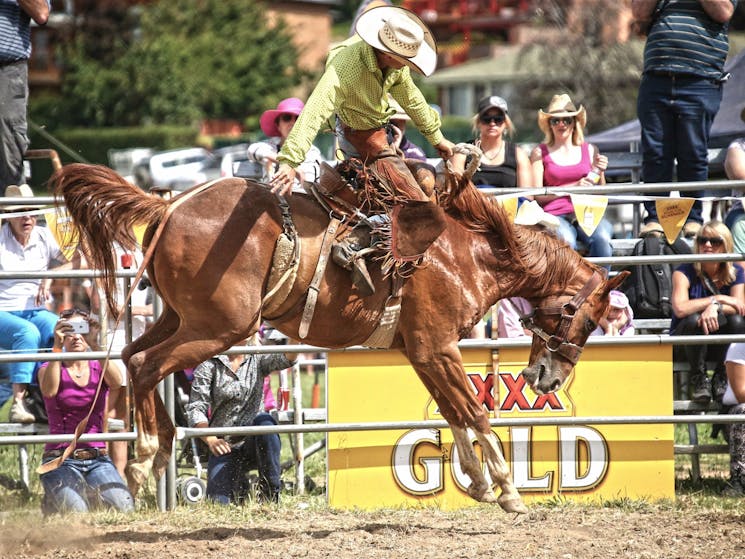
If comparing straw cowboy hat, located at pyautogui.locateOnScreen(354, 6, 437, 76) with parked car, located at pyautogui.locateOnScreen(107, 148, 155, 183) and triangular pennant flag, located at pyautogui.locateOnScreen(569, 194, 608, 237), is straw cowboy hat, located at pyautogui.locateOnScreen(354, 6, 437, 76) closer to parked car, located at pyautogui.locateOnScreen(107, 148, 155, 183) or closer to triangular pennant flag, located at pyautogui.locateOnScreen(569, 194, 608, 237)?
triangular pennant flag, located at pyautogui.locateOnScreen(569, 194, 608, 237)

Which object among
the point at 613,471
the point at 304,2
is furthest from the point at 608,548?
the point at 304,2

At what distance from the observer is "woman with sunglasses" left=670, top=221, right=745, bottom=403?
745 centimetres

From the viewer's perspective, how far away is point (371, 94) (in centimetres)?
593

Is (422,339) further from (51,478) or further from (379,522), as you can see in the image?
(51,478)

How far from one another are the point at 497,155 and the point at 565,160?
55 cm

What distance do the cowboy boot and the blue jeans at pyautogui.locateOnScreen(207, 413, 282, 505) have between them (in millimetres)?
1767

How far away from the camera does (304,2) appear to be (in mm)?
66750

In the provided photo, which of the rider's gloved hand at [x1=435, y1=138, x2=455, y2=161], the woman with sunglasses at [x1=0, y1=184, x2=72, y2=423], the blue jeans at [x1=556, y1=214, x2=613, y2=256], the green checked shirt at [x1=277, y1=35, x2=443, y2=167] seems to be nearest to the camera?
the green checked shirt at [x1=277, y1=35, x2=443, y2=167]

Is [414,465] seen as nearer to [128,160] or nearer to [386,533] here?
[386,533]

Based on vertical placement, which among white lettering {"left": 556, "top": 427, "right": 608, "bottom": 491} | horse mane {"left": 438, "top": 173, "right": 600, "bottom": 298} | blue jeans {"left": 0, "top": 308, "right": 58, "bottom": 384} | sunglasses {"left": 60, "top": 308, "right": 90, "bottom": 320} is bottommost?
white lettering {"left": 556, "top": 427, "right": 608, "bottom": 491}

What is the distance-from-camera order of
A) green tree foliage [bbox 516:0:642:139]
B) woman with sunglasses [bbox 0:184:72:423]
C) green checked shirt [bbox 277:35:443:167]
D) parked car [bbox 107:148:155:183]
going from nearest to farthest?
green checked shirt [bbox 277:35:443:167] → woman with sunglasses [bbox 0:184:72:423] → green tree foliage [bbox 516:0:642:139] → parked car [bbox 107:148:155:183]

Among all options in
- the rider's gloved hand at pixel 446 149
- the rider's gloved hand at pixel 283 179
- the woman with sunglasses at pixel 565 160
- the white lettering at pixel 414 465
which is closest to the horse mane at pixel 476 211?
the rider's gloved hand at pixel 446 149

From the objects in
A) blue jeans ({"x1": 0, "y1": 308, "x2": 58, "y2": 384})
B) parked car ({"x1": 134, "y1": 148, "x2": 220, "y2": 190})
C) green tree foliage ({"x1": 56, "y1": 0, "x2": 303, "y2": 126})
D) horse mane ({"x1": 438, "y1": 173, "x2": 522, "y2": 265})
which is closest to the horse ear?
horse mane ({"x1": 438, "y1": 173, "x2": 522, "y2": 265})

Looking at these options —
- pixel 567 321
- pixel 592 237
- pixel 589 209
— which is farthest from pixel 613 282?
pixel 592 237
